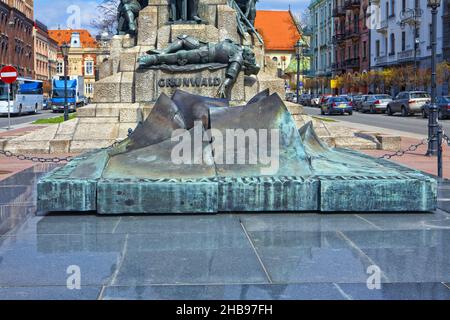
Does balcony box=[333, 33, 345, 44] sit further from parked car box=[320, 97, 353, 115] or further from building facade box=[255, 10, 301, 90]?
parked car box=[320, 97, 353, 115]

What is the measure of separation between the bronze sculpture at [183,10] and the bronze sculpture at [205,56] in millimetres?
1842

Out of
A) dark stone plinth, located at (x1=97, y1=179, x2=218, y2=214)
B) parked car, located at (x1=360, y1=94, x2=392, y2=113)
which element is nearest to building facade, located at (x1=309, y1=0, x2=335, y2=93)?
parked car, located at (x1=360, y1=94, x2=392, y2=113)

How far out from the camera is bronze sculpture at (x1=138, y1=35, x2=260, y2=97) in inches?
619

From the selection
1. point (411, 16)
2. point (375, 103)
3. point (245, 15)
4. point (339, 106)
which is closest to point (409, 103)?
point (339, 106)

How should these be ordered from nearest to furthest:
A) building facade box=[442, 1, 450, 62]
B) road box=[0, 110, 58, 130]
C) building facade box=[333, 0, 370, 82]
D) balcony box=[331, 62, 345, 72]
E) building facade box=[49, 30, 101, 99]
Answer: road box=[0, 110, 58, 130]
building facade box=[442, 1, 450, 62]
building facade box=[333, 0, 370, 82]
balcony box=[331, 62, 345, 72]
building facade box=[49, 30, 101, 99]

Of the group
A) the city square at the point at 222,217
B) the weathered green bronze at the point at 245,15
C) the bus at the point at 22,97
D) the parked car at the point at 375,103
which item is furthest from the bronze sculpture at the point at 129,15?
the bus at the point at 22,97

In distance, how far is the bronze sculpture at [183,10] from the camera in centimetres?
1769

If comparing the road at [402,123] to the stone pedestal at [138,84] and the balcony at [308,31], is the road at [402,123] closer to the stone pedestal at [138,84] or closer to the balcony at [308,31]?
the stone pedestal at [138,84]

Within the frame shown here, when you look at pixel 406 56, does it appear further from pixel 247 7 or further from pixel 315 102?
pixel 247 7

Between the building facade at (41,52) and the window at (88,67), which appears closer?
the building facade at (41,52)

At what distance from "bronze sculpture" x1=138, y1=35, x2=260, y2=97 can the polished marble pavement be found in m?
8.97

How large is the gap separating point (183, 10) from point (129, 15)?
210 centimetres

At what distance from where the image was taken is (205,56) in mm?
15820

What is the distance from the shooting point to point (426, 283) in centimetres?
456
